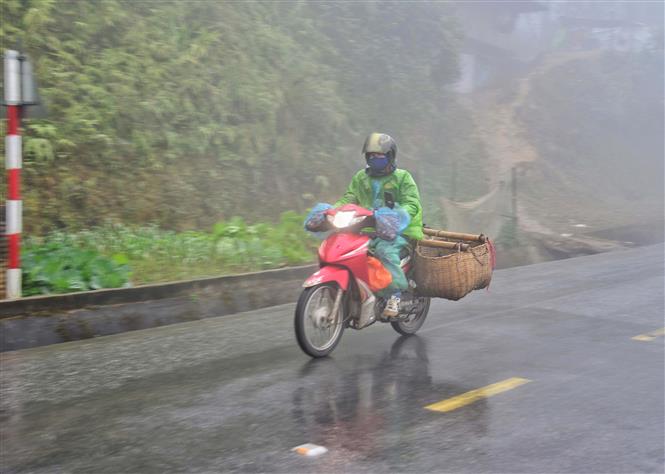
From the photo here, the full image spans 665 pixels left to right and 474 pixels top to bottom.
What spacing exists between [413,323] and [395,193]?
1.55 meters

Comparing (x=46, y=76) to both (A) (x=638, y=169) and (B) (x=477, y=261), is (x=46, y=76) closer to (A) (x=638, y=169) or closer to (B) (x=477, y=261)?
(B) (x=477, y=261)

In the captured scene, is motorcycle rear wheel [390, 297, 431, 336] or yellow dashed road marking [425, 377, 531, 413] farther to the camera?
motorcycle rear wheel [390, 297, 431, 336]

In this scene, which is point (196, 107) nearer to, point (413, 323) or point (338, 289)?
point (413, 323)

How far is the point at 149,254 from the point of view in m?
10.9

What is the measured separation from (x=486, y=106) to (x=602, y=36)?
2640cm

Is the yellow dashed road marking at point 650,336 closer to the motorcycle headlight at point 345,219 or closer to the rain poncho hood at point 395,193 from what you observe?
the rain poncho hood at point 395,193

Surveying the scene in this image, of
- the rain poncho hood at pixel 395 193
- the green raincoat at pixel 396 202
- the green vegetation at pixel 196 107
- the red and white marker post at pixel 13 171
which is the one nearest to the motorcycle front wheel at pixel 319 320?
the green raincoat at pixel 396 202

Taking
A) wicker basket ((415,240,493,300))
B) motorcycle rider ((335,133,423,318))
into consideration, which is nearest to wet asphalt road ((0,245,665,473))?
wicker basket ((415,240,493,300))

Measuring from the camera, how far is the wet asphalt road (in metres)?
4.53

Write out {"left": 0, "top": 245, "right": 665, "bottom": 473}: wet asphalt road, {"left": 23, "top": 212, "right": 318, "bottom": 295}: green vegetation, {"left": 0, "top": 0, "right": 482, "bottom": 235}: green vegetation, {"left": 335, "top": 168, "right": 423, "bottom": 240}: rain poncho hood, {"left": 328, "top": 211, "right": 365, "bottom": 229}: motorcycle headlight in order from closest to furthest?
{"left": 0, "top": 245, "right": 665, "bottom": 473}: wet asphalt road < {"left": 328, "top": 211, "right": 365, "bottom": 229}: motorcycle headlight < {"left": 335, "top": 168, "right": 423, "bottom": 240}: rain poncho hood < {"left": 23, "top": 212, "right": 318, "bottom": 295}: green vegetation < {"left": 0, "top": 0, "right": 482, "bottom": 235}: green vegetation

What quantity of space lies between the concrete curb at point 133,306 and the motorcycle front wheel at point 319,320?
2.61 metres

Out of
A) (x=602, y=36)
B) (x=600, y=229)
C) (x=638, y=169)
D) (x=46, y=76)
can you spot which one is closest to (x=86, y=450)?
(x=46, y=76)

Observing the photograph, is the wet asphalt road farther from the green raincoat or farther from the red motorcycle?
the green raincoat

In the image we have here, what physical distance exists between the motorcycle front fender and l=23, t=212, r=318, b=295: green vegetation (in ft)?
10.6
